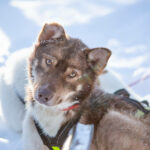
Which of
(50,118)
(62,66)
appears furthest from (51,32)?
(50,118)

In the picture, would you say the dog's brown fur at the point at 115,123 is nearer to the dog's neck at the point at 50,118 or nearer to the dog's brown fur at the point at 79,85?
the dog's brown fur at the point at 79,85

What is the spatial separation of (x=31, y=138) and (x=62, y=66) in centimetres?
96

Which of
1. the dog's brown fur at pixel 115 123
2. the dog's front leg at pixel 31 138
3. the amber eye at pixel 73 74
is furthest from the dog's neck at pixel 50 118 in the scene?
the amber eye at pixel 73 74

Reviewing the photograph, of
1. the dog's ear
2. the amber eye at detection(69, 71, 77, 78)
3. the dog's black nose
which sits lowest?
the dog's black nose

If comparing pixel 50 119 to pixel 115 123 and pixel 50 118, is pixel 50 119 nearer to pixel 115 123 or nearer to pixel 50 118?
pixel 50 118

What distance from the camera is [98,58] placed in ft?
8.25

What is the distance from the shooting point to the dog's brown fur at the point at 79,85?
88.0 inches

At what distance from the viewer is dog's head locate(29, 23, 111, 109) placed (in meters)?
2.31

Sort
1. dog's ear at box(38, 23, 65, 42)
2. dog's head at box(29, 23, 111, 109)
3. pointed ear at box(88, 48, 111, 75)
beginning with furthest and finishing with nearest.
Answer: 1. dog's ear at box(38, 23, 65, 42)
2. pointed ear at box(88, 48, 111, 75)
3. dog's head at box(29, 23, 111, 109)

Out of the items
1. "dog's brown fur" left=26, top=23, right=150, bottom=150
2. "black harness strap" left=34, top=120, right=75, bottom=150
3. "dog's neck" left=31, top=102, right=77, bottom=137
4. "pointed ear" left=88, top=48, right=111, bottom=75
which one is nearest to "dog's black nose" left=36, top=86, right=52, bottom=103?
"dog's brown fur" left=26, top=23, right=150, bottom=150

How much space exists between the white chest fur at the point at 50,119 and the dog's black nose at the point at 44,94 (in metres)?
0.33

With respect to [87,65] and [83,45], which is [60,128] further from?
[83,45]

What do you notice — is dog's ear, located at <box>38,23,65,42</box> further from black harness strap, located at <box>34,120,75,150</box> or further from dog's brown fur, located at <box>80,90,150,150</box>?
black harness strap, located at <box>34,120,75,150</box>

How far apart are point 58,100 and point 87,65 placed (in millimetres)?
573
